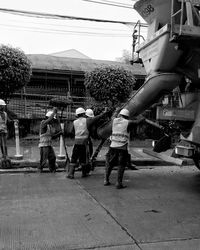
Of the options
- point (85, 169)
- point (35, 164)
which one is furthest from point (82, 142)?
point (35, 164)

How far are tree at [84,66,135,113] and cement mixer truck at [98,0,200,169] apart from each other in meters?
5.65

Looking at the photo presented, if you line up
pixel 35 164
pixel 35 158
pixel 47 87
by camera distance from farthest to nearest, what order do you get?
pixel 47 87
pixel 35 158
pixel 35 164

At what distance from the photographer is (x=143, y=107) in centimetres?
758

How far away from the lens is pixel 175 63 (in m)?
6.44

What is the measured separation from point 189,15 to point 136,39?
2158 millimetres

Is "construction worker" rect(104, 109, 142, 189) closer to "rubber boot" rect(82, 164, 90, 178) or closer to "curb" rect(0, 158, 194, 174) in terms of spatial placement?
"rubber boot" rect(82, 164, 90, 178)

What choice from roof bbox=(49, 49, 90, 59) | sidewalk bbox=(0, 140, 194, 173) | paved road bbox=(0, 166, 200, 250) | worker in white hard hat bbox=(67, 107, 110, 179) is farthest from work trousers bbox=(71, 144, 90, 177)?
roof bbox=(49, 49, 90, 59)

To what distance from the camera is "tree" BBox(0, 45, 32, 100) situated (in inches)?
466

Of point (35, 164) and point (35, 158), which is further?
point (35, 158)

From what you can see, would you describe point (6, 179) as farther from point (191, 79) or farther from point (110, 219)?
point (191, 79)

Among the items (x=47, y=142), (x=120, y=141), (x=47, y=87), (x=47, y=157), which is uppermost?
(x=47, y=87)

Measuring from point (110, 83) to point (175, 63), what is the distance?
266 inches

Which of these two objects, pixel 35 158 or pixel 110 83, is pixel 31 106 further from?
pixel 35 158

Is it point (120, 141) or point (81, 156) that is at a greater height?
point (120, 141)
